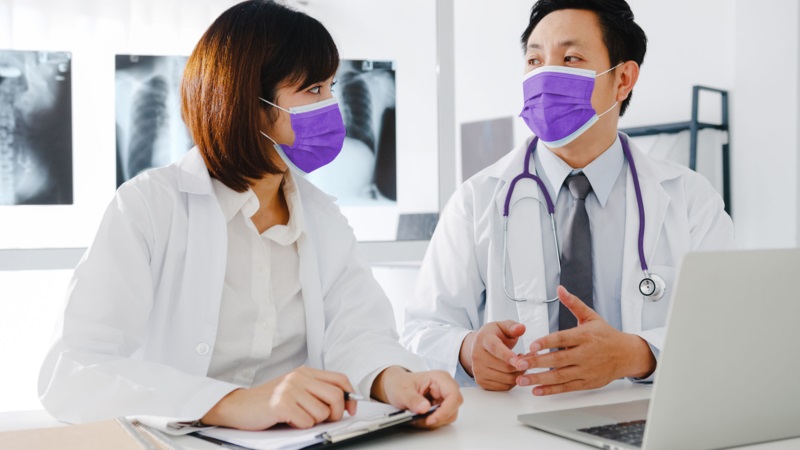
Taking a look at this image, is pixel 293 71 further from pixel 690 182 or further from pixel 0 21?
pixel 0 21

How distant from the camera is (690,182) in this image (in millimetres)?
1713

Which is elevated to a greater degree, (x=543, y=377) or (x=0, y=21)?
(x=0, y=21)

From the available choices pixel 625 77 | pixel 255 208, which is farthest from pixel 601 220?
pixel 255 208

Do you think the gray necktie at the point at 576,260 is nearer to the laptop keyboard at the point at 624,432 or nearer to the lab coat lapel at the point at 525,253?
the lab coat lapel at the point at 525,253

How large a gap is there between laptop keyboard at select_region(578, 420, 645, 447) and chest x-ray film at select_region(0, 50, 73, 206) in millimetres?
1808

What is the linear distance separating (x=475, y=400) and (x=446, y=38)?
1.69 metres

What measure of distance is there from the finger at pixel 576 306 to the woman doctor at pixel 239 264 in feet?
0.89

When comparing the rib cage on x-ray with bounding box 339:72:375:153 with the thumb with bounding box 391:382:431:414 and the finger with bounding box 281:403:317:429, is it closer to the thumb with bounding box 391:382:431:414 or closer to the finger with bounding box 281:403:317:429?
the thumb with bounding box 391:382:431:414

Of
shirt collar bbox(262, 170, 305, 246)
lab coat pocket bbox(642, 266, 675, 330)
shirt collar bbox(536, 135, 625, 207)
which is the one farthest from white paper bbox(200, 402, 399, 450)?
shirt collar bbox(536, 135, 625, 207)

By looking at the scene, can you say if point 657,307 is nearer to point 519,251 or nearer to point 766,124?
point 519,251

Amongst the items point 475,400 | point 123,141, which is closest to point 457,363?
point 475,400

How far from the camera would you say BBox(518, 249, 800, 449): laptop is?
0.77 m

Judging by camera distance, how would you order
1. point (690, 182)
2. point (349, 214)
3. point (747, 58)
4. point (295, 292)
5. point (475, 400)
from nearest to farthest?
point (475, 400), point (295, 292), point (690, 182), point (349, 214), point (747, 58)

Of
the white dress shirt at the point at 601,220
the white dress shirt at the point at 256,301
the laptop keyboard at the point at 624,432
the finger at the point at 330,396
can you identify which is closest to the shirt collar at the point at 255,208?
the white dress shirt at the point at 256,301
